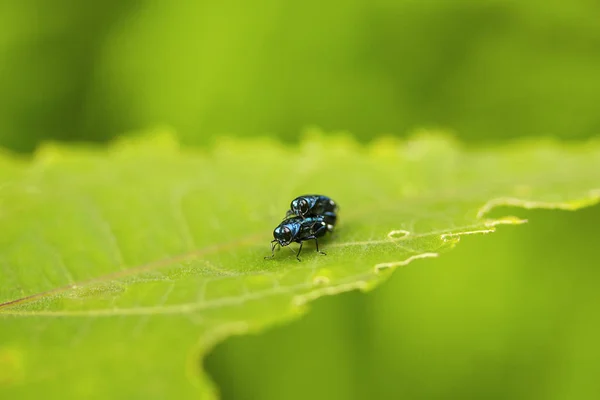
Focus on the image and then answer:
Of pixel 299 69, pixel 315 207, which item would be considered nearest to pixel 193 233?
pixel 315 207

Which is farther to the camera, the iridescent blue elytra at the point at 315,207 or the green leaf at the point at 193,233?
the iridescent blue elytra at the point at 315,207

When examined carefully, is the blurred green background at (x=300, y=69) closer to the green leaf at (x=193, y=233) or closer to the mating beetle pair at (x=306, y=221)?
the green leaf at (x=193, y=233)

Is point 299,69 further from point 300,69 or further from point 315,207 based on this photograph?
point 315,207

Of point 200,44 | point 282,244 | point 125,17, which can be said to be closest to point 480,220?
point 282,244

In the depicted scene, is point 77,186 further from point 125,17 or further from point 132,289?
point 125,17

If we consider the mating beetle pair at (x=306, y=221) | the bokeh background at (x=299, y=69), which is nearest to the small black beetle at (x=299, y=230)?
the mating beetle pair at (x=306, y=221)

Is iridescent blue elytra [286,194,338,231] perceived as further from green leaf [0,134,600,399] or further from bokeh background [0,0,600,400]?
bokeh background [0,0,600,400]

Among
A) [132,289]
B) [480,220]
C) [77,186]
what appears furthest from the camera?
[77,186]
